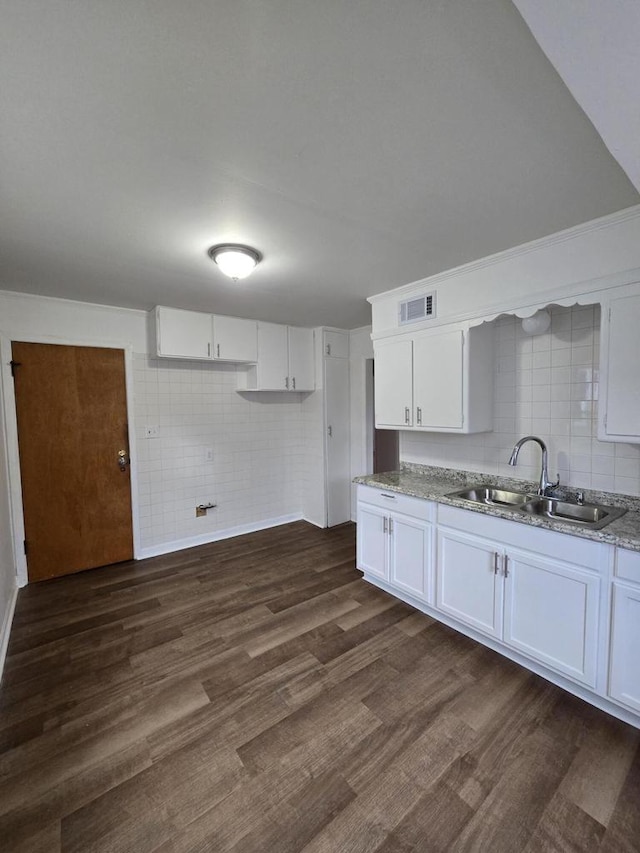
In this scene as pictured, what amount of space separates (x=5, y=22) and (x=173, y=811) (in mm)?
2527

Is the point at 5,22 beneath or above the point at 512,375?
above

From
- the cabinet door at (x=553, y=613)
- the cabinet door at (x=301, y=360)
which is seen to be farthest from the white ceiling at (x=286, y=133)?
the cabinet door at (x=301, y=360)

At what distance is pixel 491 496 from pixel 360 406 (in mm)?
2089

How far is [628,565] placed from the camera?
1.67 metres

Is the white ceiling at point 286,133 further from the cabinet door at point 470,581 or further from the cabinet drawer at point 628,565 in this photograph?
the cabinet door at point 470,581

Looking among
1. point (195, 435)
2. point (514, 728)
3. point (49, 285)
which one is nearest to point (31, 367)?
point (49, 285)

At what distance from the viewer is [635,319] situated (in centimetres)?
185

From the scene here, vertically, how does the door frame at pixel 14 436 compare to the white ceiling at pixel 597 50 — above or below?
below

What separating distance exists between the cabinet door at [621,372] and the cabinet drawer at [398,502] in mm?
1115

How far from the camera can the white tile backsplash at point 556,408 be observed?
2250 millimetres

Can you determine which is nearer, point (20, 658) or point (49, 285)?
point (20, 658)

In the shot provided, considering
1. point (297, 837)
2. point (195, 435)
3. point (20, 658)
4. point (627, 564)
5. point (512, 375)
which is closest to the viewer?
point (297, 837)

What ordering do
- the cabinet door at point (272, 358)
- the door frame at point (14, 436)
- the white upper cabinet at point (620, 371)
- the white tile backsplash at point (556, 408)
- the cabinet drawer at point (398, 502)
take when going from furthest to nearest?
the cabinet door at point (272, 358)
the door frame at point (14, 436)
the cabinet drawer at point (398, 502)
the white tile backsplash at point (556, 408)
the white upper cabinet at point (620, 371)

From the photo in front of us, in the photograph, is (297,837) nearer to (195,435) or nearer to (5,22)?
(5,22)
